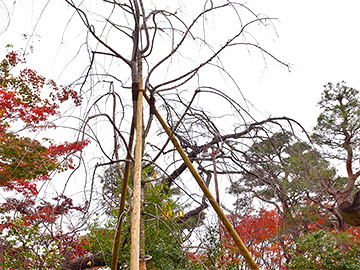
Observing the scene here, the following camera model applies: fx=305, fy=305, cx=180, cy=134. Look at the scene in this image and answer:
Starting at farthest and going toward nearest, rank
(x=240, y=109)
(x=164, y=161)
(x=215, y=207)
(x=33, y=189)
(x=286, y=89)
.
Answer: (x=33, y=189)
(x=164, y=161)
(x=286, y=89)
(x=240, y=109)
(x=215, y=207)

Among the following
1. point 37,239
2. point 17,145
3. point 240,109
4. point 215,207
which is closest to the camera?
point 215,207

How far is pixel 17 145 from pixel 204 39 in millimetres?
3501

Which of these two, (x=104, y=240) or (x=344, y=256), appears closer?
(x=104, y=240)

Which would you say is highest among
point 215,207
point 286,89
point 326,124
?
point 326,124

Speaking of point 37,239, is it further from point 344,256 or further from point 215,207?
point 344,256

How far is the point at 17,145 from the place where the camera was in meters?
3.77

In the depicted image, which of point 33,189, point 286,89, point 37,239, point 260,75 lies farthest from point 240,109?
point 33,189

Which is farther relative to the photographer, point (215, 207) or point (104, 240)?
point (104, 240)

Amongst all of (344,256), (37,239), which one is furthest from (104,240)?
(344,256)

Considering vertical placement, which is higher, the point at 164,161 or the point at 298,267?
the point at 164,161

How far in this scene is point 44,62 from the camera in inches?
48.9

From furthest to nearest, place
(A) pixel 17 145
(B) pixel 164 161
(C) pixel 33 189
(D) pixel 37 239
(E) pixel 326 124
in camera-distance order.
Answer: (E) pixel 326 124 < (C) pixel 33 189 < (A) pixel 17 145 < (D) pixel 37 239 < (B) pixel 164 161

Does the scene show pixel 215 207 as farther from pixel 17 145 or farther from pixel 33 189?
pixel 33 189

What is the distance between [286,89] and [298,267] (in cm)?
293
